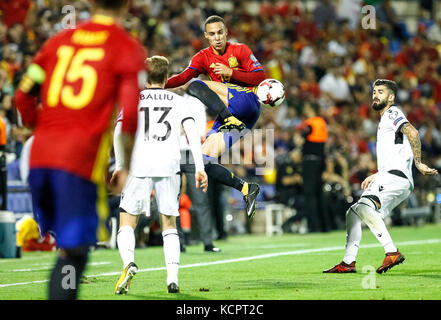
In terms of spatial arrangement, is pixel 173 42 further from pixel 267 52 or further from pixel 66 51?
pixel 66 51

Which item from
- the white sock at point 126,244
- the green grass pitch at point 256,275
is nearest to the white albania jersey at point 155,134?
the white sock at point 126,244

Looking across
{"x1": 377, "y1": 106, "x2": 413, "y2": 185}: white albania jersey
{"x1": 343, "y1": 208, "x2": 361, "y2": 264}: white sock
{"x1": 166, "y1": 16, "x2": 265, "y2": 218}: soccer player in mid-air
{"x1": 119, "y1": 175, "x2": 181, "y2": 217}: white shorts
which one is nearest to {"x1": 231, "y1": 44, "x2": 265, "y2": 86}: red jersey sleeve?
{"x1": 166, "y1": 16, "x2": 265, "y2": 218}: soccer player in mid-air

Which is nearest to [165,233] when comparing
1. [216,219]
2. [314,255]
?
[314,255]

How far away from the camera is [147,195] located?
7980 millimetres

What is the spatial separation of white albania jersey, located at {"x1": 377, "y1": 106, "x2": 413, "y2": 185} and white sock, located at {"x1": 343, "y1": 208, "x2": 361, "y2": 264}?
2.26ft

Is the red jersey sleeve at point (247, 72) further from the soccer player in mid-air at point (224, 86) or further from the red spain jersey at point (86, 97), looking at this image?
the red spain jersey at point (86, 97)

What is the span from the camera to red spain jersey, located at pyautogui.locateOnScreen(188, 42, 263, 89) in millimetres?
10102

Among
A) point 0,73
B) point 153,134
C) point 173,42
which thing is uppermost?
point 173,42

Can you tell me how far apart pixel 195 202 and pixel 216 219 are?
6.66 feet

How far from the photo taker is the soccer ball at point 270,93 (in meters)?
9.92

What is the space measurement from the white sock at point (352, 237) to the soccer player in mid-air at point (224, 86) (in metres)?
1.16

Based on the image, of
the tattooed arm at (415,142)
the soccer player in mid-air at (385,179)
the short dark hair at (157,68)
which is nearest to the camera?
the short dark hair at (157,68)

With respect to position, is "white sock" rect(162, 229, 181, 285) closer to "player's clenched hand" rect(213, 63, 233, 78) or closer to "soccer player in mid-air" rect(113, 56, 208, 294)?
"soccer player in mid-air" rect(113, 56, 208, 294)

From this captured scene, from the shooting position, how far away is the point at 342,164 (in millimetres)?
20266
